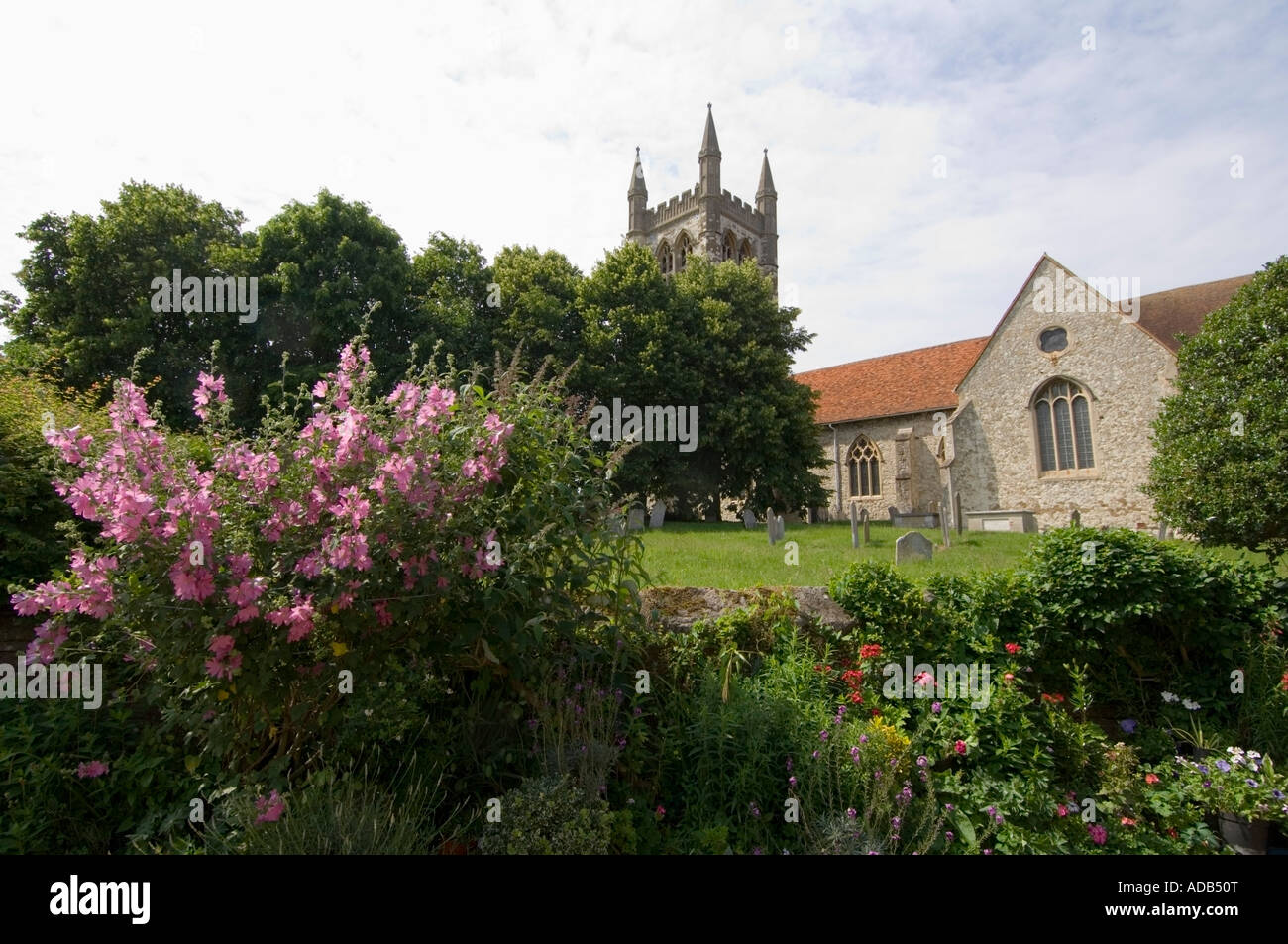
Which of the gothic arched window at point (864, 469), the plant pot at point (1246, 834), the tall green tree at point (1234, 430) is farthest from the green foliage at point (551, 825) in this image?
the gothic arched window at point (864, 469)

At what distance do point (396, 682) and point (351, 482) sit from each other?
114 cm

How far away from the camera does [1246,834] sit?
14.0 feet

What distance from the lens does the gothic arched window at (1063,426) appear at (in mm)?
23625

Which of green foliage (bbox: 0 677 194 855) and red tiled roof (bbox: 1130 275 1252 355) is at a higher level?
red tiled roof (bbox: 1130 275 1252 355)

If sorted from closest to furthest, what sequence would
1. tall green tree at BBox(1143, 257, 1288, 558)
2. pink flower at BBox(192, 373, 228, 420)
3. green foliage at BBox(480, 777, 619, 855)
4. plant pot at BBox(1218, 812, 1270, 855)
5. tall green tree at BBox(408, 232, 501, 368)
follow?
green foliage at BBox(480, 777, 619, 855), pink flower at BBox(192, 373, 228, 420), plant pot at BBox(1218, 812, 1270, 855), tall green tree at BBox(1143, 257, 1288, 558), tall green tree at BBox(408, 232, 501, 368)

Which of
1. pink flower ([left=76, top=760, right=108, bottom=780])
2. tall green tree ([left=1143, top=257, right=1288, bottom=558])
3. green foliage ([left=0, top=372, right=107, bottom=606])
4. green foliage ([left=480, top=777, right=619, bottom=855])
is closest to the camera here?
green foliage ([left=480, top=777, right=619, bottom=855])

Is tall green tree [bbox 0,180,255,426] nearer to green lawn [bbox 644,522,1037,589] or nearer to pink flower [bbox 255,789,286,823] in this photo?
green lawn [bbox 644,522,1037,589]

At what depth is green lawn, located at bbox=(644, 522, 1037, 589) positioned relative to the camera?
8.27 m

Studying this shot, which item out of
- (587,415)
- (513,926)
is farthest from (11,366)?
(513,926)

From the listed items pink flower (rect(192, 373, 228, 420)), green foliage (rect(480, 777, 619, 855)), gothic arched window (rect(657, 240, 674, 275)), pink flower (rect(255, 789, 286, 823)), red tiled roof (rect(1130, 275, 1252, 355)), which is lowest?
green foliage (rect(480, 777, 619, 855))

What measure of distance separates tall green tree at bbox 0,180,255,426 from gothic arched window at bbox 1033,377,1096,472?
2716cm

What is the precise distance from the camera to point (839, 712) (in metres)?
4.55

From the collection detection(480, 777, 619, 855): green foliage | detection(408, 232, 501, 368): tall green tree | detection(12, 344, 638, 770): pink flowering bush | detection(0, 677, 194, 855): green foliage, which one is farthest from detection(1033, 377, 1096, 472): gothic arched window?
detection(0, 677, 194, 855): green foliage

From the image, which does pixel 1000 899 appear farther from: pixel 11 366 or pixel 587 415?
pixel 11 366
